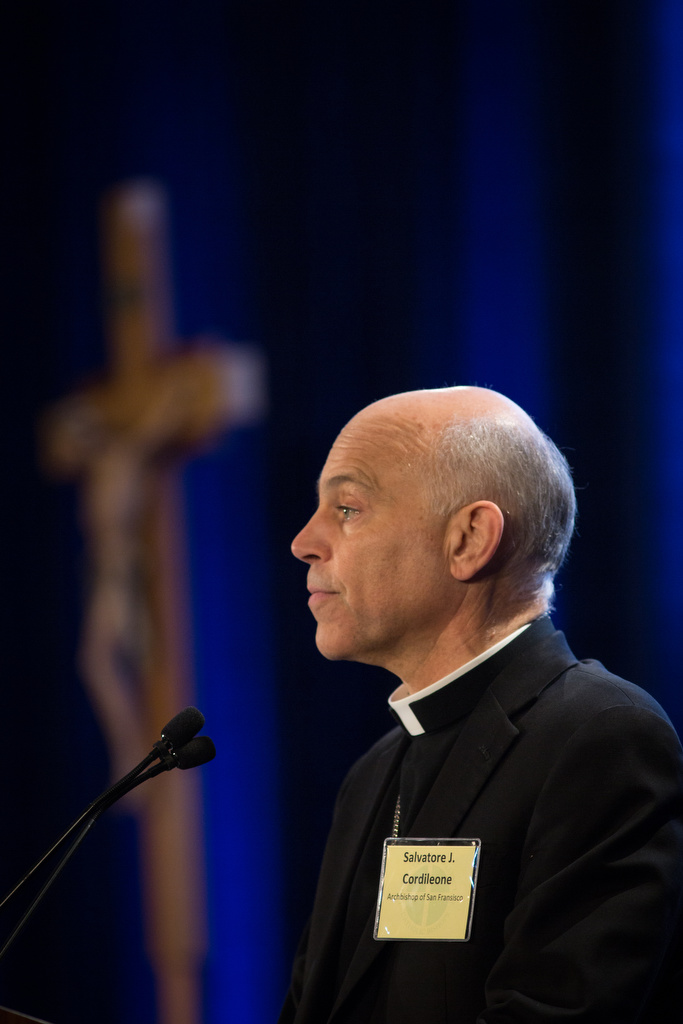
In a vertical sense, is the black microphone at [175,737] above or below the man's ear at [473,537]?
below

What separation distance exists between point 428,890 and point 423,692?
36 centimetres

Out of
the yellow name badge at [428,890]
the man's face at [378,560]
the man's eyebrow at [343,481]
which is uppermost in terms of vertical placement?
the man's eyebrow at [343,481]

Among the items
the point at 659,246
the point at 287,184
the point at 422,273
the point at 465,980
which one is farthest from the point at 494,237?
the point at 465,980

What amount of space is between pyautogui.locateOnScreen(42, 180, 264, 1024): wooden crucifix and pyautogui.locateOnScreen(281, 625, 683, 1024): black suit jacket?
5.12 ft

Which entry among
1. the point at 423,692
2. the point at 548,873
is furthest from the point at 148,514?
the point at 548,873

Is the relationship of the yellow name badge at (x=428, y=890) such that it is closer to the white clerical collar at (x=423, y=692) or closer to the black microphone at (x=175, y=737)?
the white clerical collar at (x=423, y=692)

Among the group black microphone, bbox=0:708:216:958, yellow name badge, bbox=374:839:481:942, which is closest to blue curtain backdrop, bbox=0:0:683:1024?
yellow name badge, bbox=374:839:481:942

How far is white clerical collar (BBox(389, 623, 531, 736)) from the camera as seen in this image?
191 cm

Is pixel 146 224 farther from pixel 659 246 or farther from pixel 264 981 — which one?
pixel 264 981

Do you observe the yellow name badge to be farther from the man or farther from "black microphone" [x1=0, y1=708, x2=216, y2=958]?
"black microphone" [x1=0, y1=708, x2=216, y2=958]

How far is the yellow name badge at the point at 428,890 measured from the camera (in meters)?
1.64

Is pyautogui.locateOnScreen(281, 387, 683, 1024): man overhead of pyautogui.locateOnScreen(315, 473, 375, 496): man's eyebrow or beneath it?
beneath

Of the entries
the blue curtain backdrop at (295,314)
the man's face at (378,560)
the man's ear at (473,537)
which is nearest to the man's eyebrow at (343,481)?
the man's face at (378,560)

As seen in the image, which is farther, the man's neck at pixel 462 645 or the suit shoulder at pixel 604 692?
the man's neck at pixel 462 645
